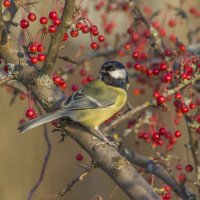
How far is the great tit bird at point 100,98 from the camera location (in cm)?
330

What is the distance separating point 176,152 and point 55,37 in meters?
5.47

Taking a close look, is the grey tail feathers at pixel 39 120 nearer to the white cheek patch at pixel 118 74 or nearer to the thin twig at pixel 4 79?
the thin twig at pixel 4 79

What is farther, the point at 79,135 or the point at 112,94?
the point at 112,94

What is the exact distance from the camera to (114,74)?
3852 millimetres

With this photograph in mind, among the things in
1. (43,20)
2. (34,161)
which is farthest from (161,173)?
(34,161)

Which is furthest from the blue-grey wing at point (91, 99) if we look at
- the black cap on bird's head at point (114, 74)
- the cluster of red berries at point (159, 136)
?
the cluster of red berries at point (159, 136)

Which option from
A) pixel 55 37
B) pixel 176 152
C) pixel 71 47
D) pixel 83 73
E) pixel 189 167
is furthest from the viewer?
pixel 71 47

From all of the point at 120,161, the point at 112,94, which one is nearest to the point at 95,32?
the point at 120,161

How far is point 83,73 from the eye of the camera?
14.2ft

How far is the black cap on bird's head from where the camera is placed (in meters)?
3.79

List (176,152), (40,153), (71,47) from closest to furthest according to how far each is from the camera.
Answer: (40,153) → (176,152) → (71,47)

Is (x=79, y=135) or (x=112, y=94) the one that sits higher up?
(x=112, y=94)

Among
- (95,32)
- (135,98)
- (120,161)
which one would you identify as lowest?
(120,161)

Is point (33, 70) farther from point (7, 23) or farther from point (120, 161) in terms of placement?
point (120, 161)
